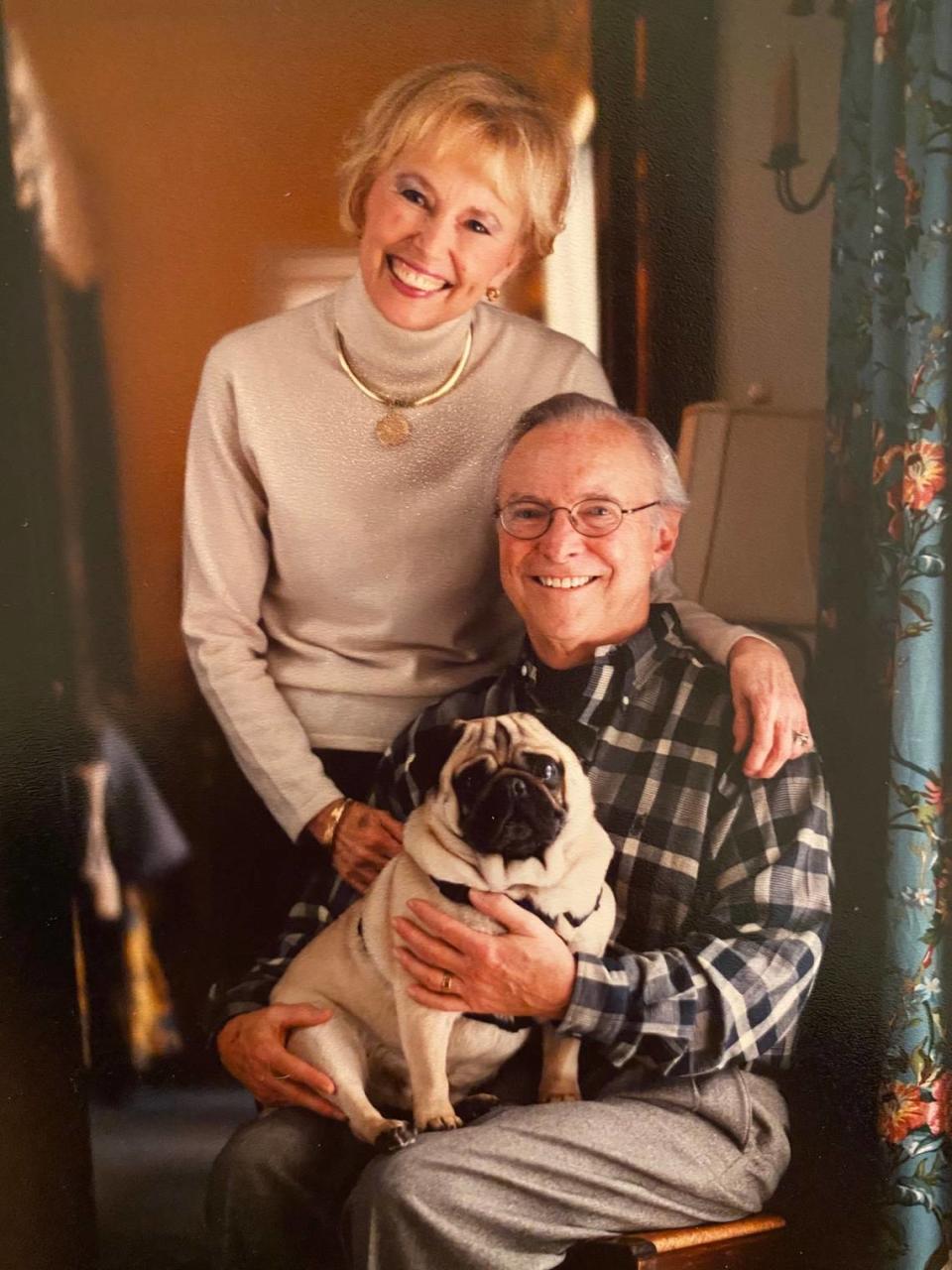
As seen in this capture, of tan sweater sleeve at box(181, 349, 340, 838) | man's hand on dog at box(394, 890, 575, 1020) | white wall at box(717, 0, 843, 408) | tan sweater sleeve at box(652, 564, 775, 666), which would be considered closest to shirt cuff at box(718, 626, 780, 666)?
tan sweater sleeve at box(652, 564, 775, 666)

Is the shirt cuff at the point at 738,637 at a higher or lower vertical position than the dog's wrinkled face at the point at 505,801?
higher

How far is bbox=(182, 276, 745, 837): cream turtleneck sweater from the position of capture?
1.46 meters

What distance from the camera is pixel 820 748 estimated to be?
1.47 metres

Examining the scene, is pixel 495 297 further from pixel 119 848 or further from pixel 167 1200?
pixel 167 1200

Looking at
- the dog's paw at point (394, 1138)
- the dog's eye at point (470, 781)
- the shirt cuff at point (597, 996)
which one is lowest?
the dog's paw at point (394, 1138)

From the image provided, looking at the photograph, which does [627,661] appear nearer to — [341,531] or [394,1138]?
[341,531]

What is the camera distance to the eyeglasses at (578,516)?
4.62 ft

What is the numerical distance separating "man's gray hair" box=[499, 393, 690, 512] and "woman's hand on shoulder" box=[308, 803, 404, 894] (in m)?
0.42

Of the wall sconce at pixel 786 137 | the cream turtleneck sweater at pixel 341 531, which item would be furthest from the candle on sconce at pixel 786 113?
the cream turtleneck sweater at pixel 341 531

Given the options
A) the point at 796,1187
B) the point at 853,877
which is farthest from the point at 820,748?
the point at 796,1187

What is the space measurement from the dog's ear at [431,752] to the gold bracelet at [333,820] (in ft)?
0.30

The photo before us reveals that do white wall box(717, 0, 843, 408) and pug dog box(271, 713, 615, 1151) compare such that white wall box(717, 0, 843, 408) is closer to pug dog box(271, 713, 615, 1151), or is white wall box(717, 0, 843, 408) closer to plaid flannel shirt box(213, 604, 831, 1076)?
plaid flannel shirt box(213, 604, 831, 1076)

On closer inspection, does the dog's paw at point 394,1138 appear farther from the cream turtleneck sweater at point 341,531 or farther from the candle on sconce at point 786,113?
the candle on sconce at point 786,113

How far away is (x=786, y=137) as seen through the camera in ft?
4.81
